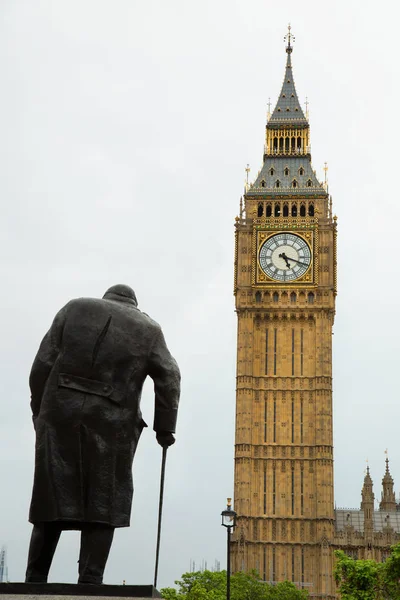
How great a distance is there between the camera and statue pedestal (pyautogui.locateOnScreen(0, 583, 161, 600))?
8789 mm

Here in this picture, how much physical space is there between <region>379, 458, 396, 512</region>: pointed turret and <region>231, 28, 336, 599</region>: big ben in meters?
11.7

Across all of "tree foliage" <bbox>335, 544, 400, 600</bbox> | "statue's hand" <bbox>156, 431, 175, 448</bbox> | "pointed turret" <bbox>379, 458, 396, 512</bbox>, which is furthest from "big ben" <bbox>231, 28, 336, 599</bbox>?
"statue's hand" <bbox>156, 431, 175, 448</bbox>

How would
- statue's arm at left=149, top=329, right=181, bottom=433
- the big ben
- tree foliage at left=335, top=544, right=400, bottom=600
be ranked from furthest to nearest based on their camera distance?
the big ben < tree foliage at left=335, top=544, right=400, bottom=600 < statue's arm at left=149, top=329, right=181, bottom=433

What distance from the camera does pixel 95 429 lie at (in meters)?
9.34

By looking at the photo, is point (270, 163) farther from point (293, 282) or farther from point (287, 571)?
point (287, 571)

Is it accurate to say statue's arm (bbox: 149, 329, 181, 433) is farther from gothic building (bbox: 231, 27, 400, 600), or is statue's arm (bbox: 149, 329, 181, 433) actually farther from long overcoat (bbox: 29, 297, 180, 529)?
gothic building (bbox: 231, 27, 400, 600)

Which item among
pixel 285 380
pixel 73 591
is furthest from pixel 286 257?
pixel 73 591

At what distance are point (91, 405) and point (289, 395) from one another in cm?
6364

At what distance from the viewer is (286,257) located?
74.6 metres

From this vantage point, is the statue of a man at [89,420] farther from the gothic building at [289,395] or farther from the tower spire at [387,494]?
the tower spire at [387,494]

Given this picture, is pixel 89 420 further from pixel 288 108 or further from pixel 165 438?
pixel 288 108

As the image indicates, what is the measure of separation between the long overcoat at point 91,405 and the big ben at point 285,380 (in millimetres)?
60185

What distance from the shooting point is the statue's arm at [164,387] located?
9789 mm

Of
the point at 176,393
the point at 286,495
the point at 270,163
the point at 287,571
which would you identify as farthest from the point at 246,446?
the point at 176,393
